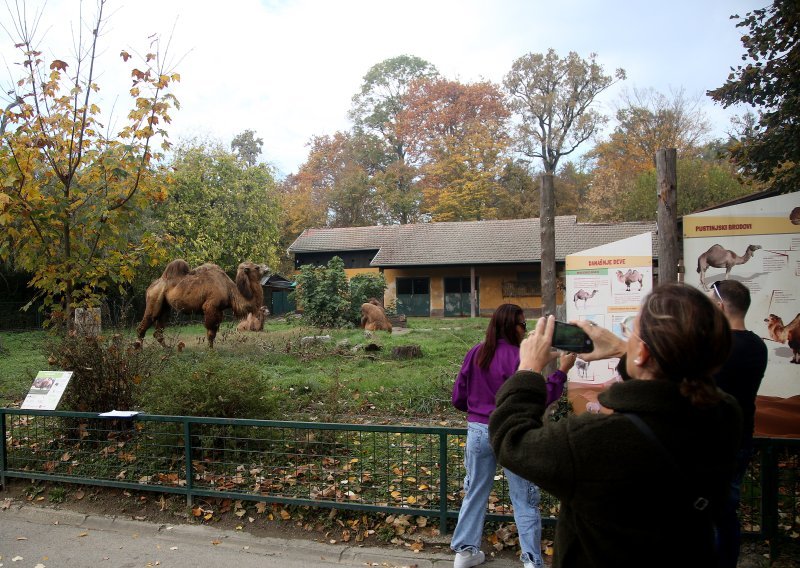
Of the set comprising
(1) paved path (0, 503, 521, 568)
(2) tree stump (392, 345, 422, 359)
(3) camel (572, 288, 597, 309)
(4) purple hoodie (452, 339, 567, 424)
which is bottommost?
(1) paved path (0, 503, 521, 568)

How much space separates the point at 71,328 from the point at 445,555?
530 cm

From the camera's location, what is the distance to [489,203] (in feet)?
130

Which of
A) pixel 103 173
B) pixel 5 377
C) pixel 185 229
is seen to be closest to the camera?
pixel 103 173

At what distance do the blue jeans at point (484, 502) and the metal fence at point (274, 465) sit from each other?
1.55 feet

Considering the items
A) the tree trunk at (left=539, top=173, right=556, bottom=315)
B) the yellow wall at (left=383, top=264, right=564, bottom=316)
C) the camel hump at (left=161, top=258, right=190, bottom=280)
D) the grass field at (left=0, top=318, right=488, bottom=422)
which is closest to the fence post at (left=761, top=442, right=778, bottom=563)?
the tree trunk at (left=539, top=173, right=556, bottom=315)

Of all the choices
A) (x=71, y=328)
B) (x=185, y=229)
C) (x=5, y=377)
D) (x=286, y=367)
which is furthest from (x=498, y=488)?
(x=185, y=229)

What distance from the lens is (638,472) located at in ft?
5.63

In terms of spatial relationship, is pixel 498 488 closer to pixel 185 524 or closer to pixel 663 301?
pixel 185 524

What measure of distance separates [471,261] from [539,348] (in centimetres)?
2887

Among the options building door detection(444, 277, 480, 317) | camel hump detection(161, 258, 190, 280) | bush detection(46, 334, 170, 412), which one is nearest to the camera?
bush detection(46, 334, 170, 412)

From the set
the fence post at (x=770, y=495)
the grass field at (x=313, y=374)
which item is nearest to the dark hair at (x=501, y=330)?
the fence post at (x=770, y=495)

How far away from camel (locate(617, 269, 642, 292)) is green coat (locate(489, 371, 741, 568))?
16.5ft

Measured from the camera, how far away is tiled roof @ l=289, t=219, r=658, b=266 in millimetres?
30172

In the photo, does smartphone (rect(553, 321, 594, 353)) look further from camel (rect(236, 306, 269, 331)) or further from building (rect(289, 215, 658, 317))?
building (rect(289, 215, 658, 317))
